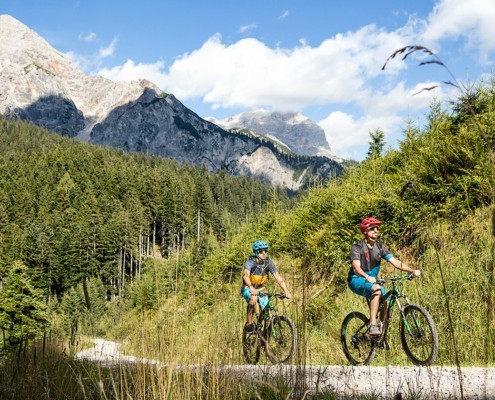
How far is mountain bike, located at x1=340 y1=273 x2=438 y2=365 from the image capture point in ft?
18.7

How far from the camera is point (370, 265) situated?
21.0 ft

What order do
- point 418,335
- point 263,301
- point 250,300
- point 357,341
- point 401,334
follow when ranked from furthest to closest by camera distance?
point 263,301 → point 250,300 → point 357,341 → point 401,334 → point 418,335

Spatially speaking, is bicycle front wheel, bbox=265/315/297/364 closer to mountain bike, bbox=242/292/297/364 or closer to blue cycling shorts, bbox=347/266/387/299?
mountain bike, bbox=242/292/297/364

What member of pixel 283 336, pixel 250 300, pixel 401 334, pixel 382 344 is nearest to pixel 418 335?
pixel 401 334

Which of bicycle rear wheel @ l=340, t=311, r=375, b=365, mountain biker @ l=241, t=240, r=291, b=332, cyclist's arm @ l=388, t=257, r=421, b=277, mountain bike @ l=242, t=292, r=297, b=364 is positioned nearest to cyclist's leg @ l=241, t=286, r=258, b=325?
mountain biker @ l=241, t=240, r=291, b=332

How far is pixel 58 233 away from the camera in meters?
94.3

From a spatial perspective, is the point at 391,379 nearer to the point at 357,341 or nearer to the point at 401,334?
the point at 401,334

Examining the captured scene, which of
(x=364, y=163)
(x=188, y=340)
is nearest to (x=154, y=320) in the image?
(x=188, y=340)

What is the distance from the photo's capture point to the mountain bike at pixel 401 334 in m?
5.71

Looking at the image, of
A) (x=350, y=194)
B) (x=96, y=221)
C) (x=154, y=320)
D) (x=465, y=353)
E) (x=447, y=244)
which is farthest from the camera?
(x=96, y=221)

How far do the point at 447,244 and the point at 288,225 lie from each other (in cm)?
762

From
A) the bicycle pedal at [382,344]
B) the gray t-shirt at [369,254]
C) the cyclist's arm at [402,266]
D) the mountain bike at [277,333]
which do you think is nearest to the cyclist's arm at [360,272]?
the gray t-shirt at [369,254]

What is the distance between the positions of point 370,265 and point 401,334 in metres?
1.06

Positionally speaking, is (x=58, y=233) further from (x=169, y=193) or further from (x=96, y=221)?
(x=169, y=193)
